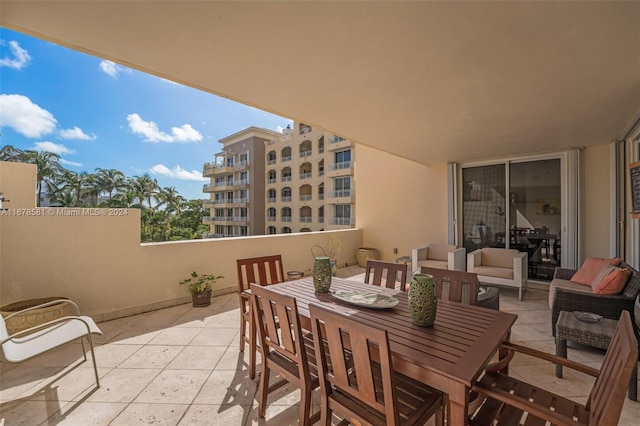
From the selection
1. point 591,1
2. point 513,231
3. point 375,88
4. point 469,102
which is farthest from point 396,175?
point 591,1

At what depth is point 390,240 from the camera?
657 centimetres

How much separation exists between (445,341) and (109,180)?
1894 centimetres

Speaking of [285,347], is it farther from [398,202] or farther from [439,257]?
[398,202]

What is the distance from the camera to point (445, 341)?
1.32m

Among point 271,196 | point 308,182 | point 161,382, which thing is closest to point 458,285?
point 161,382

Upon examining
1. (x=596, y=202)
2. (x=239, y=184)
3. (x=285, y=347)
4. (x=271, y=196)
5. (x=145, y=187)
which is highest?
(x=239, y=184)

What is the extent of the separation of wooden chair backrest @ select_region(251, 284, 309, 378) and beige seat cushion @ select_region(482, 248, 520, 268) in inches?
175

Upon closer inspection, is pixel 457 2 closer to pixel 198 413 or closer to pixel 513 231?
pixel 198 413

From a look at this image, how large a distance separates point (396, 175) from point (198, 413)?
5.98 meters

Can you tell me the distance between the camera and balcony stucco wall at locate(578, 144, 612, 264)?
417 centimetres

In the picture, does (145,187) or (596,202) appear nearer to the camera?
(596,202)

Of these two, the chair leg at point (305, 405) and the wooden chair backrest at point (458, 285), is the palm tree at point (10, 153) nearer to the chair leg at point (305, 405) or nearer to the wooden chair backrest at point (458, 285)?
the chair leg at point (305, 405)

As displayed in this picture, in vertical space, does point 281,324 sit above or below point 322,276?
below

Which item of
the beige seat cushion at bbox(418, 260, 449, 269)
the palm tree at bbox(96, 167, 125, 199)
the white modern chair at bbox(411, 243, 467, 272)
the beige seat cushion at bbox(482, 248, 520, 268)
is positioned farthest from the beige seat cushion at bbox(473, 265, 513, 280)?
the palm tree at bbox(96, 167, 125, 199)
